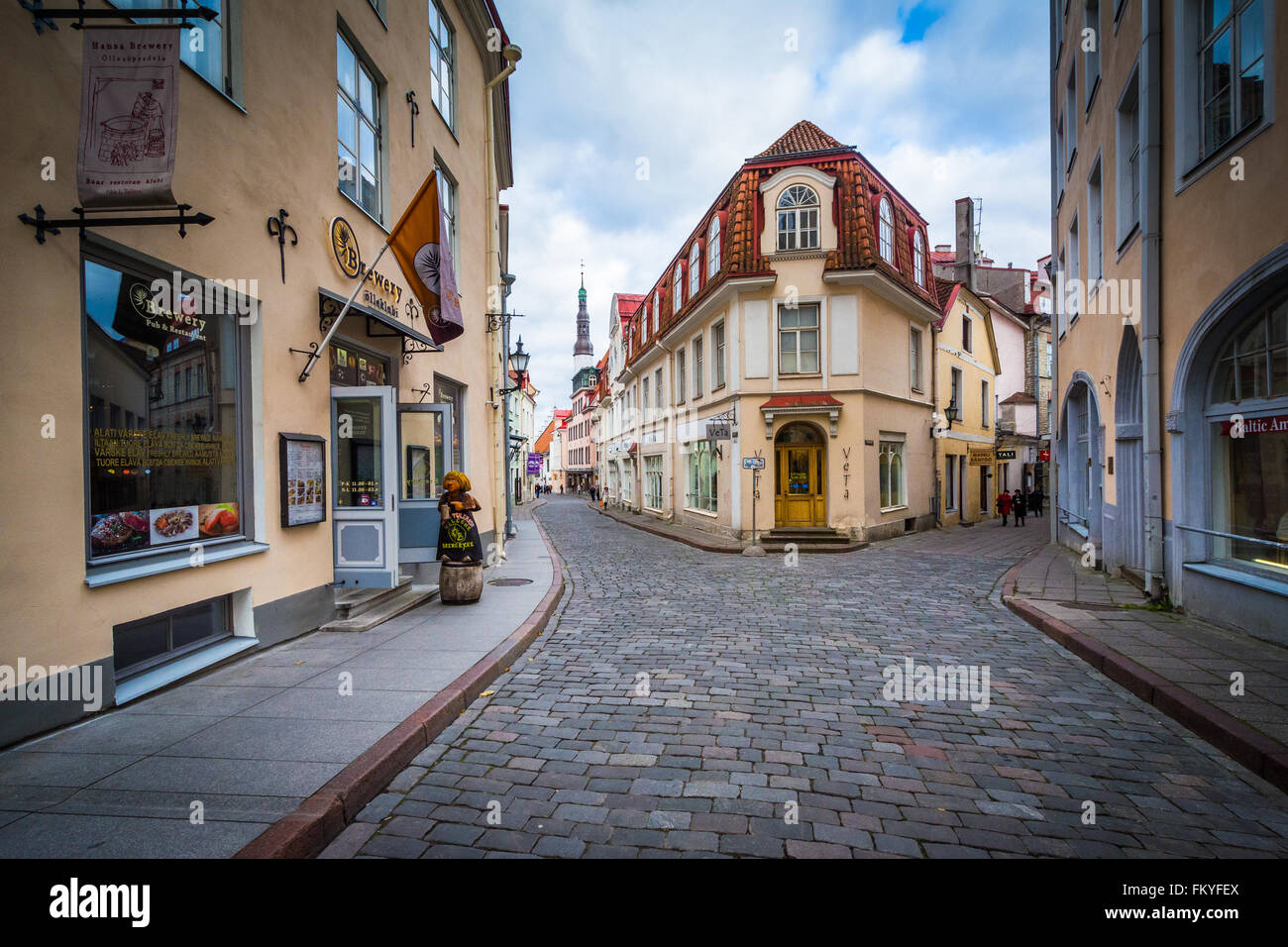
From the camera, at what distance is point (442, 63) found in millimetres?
11719

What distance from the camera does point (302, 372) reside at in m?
6.77

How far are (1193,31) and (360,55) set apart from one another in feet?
33.2

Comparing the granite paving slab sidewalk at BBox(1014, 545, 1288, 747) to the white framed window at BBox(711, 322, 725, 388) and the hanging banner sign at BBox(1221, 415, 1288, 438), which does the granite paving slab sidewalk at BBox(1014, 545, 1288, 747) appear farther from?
the white framed window at BBox(711, 322, 725, 388)

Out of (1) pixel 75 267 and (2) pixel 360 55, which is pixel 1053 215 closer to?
(2) pixel 360 55

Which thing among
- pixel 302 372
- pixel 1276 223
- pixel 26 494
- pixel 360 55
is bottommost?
pixel 26 494

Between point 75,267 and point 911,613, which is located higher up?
point 75,267

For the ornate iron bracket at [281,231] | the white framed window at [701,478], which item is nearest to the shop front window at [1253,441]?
the ornate iron bracket at [281,231]

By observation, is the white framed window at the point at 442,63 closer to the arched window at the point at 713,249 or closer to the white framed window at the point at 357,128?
the white framed window at the point at 357,128

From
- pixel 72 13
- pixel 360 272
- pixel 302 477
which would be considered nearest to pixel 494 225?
pixel 360 272

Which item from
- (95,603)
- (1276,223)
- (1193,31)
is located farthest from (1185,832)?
(1193,31)

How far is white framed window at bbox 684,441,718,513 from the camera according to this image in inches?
800

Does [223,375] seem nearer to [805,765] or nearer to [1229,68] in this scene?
[805,765]

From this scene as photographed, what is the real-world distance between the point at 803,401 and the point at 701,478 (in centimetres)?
530

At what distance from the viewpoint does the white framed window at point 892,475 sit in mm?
18766
